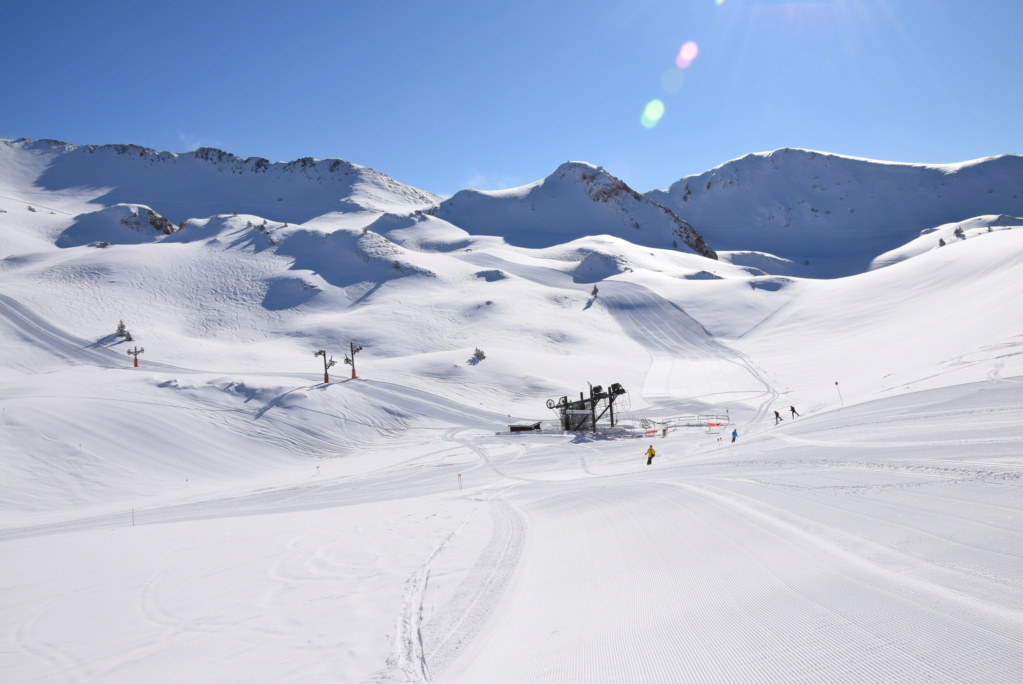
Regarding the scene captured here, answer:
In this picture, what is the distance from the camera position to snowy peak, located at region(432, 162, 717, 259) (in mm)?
124812

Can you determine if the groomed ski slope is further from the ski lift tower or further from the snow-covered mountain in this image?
the snow-covered mountain

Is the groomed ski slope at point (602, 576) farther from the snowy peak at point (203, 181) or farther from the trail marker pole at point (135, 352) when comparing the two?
the snowy peak at point (203, 181)

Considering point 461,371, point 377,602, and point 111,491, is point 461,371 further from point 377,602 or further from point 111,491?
point 377,602

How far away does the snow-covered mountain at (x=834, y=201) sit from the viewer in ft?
479

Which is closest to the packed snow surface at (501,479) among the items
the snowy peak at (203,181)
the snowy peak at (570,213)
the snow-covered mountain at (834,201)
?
the snowy peak at (570,213)

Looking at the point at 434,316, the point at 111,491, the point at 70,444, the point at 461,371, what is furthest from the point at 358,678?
the point at 434,316

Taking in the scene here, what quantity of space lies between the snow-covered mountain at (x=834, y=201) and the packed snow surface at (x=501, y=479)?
315 feet

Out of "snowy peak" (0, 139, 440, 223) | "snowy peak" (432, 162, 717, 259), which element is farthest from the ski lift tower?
"snowy peak" (0, 139, 440, 223)

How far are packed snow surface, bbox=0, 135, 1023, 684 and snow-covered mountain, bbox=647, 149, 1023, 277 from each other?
9615 cm

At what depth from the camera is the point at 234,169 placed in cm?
15750

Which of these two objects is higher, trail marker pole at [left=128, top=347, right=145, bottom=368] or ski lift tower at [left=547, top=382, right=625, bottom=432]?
trail marker pole at [left=128, top=347, right=145, bottom=368]

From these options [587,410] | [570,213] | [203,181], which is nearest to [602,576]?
[587,410]

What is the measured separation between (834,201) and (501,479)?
18718 cm

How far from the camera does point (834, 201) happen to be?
550 feet
